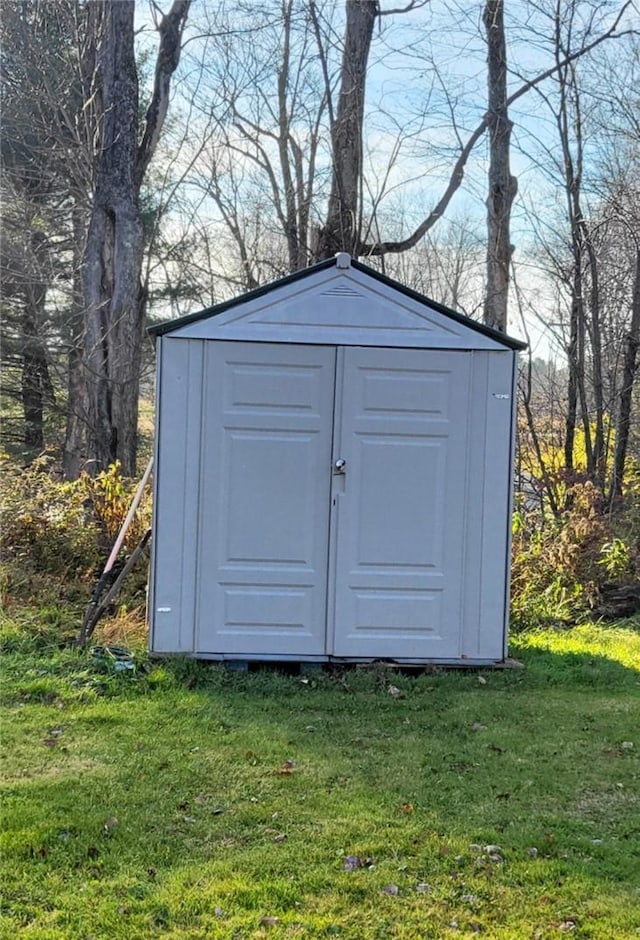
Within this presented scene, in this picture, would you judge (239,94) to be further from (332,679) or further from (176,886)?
(176,886)

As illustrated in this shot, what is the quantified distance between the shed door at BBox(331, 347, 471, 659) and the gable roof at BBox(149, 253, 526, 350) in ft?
0.42

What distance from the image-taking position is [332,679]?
17.8 feet

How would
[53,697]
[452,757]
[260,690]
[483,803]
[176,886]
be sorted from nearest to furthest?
[176,886] → [483,803] → [452,757] → [53,697] → [260,690]

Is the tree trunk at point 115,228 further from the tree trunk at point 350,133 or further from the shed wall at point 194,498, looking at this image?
the shed wall at point 194,498

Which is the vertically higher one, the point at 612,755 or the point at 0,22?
the point at 0,22

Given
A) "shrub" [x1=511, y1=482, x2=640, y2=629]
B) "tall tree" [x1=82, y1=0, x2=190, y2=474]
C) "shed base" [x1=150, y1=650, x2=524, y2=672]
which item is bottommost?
"shed base" [x1=150, y1=650, x2=524, y2=672]

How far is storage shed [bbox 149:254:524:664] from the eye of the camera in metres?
5.48

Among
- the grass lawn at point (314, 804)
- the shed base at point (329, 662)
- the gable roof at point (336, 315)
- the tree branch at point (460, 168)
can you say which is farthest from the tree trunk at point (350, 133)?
the grass lawn at point (314, 804)

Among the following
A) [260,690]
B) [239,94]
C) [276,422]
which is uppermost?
[239,94]

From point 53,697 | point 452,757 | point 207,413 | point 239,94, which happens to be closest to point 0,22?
point 239,94

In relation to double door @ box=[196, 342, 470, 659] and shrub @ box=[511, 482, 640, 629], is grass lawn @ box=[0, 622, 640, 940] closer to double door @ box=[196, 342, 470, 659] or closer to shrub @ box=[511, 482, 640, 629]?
double door @ box=[196, 342, 470, 659]

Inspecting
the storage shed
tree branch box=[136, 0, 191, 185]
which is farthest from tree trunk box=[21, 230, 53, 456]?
the storage shed

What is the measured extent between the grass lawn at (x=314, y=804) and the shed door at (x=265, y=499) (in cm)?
34

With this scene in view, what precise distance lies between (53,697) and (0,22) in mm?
11757
